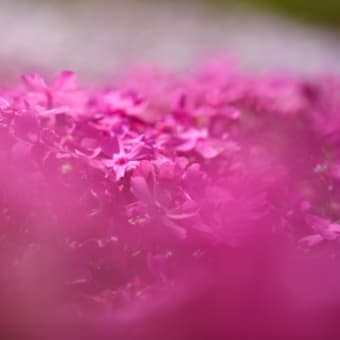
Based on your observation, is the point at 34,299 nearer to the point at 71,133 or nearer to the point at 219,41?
the point at 71,133

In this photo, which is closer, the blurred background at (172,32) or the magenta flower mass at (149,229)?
the magenta flower mass at (149,229)

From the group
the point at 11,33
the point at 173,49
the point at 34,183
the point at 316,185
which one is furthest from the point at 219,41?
the point at 34,183

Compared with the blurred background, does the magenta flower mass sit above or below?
below

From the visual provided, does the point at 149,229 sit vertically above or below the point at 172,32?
below

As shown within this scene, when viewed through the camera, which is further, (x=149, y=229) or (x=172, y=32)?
(x=172, y=32)
